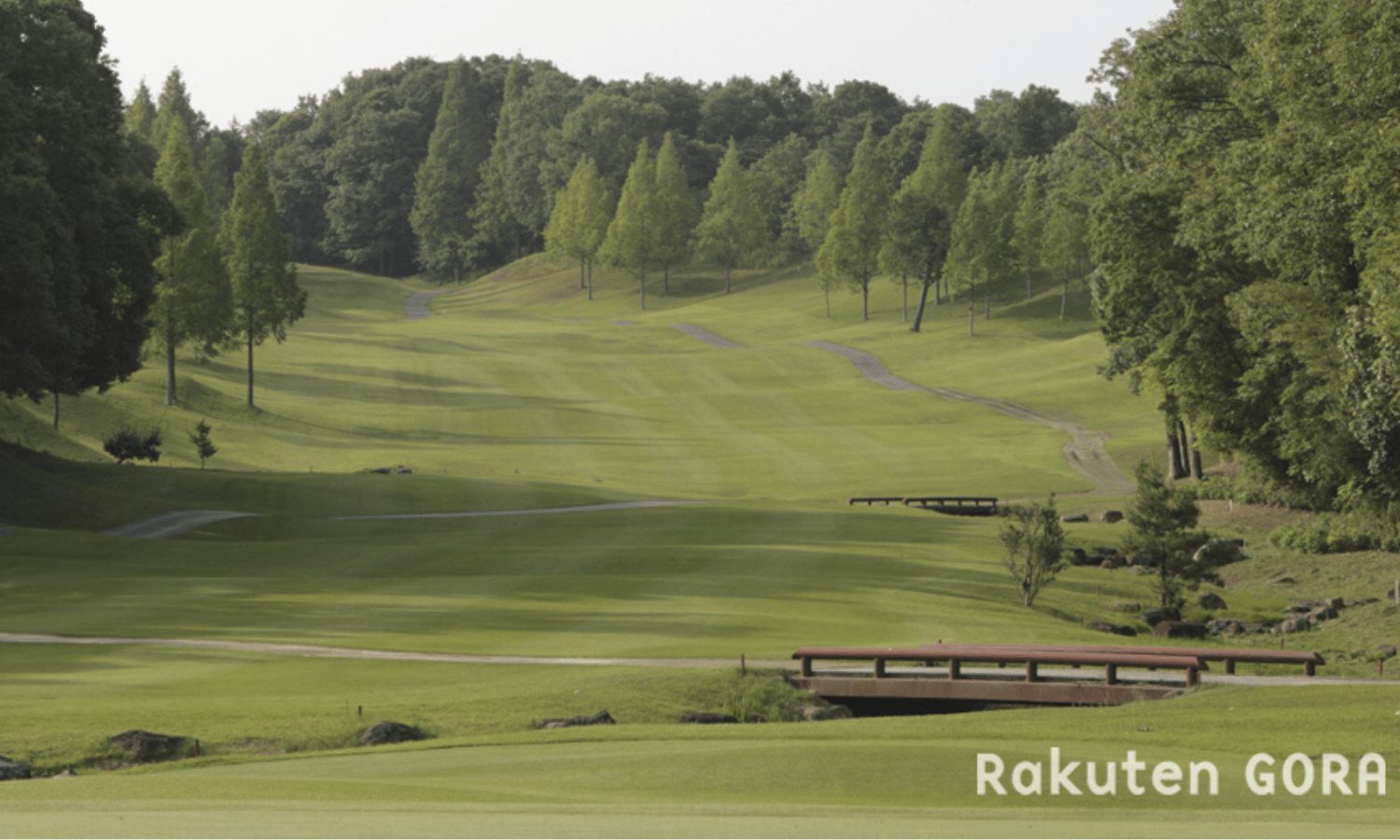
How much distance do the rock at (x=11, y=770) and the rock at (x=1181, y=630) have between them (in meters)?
23.8

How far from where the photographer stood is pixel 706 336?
113m

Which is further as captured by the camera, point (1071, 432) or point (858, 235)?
point (858, 235)

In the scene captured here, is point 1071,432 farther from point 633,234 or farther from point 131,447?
point 633,234

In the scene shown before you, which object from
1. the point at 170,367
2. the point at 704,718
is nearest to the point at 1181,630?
the point at 704,718

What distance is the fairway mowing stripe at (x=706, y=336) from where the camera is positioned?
108 metres

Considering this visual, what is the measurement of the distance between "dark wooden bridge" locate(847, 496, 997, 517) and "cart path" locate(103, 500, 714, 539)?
7.50m

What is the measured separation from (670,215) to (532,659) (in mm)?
115582

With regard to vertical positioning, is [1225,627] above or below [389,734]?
below

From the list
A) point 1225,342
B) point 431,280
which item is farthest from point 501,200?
point 1225,342

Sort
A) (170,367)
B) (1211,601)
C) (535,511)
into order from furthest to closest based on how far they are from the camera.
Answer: (170,367), (535,511), (1211,601)

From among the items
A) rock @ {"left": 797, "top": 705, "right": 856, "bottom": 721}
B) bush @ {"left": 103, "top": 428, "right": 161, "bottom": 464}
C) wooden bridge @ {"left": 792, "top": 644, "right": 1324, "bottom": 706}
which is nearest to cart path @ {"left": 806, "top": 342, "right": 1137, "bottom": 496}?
wooden bridge @ {"left": 792, "top": 644, "right": 1324, "bottom": 706}

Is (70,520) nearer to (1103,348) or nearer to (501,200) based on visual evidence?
(1103,348)

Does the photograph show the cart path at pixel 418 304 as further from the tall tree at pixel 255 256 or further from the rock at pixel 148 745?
the rock at pixel 148 745

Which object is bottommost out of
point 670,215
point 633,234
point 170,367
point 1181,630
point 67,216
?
point 1181,630
